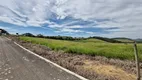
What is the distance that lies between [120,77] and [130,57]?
467cm

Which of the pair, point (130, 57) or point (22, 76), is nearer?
A: point (22, 76)

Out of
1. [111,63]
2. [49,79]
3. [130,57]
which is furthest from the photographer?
[130,57]

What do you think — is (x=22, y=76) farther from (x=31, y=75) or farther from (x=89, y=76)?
(x=89, y=76)

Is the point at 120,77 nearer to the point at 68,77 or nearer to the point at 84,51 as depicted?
the point at 68,77

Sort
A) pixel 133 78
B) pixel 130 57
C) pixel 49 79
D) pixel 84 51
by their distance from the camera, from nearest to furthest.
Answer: pixel 49 79, pixel 133 78, pixel 130 57, pixel 84 51

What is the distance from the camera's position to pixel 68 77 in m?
6.80

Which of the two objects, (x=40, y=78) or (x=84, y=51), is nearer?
(x=40, y=78)

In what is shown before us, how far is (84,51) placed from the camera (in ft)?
49.0

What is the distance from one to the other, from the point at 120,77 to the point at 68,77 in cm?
220

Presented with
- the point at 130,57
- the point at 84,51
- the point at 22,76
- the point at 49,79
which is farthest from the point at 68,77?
the point at 84,51

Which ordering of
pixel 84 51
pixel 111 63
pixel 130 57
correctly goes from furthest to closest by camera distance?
pixel 84 51 → pixel 130 57 → pixel 111 63

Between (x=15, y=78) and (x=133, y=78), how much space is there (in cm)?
485

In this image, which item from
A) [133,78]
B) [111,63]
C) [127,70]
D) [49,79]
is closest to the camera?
[49,79]

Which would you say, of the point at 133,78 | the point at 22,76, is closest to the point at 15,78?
the point at 22,76
